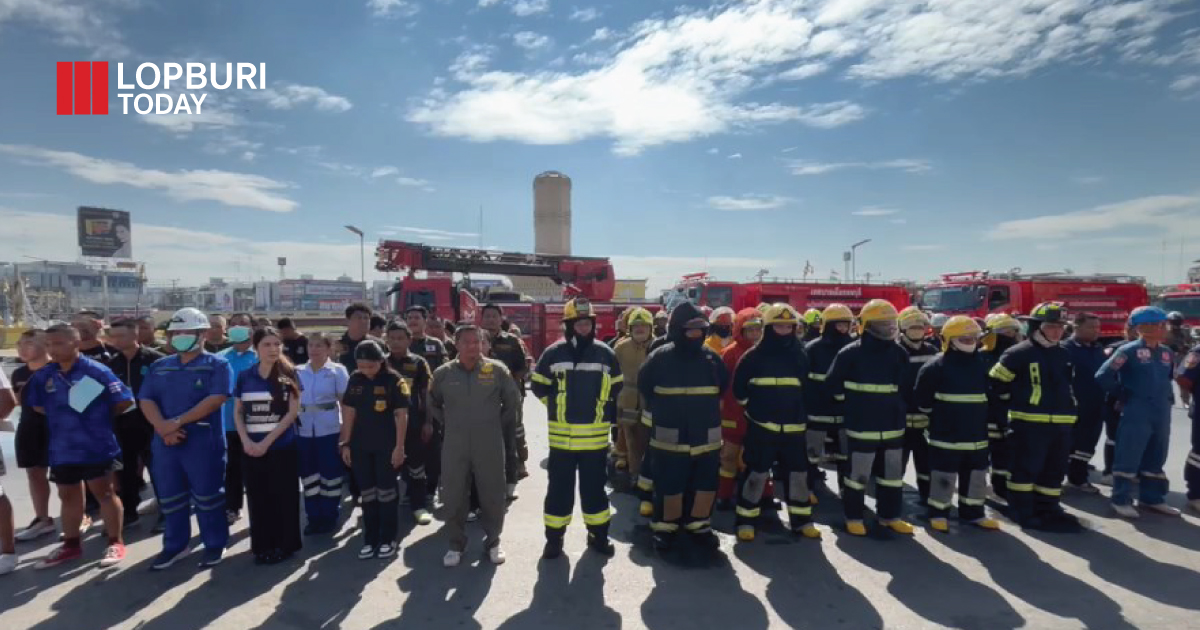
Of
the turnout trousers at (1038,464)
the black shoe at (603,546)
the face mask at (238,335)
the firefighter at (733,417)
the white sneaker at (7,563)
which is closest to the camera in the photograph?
the white sneaker at (7,563)

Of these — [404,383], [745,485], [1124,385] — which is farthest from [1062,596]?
[404,383]

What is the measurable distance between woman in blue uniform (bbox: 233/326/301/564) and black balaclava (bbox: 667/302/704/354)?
9.89 feet

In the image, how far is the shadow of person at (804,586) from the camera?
3607 mm

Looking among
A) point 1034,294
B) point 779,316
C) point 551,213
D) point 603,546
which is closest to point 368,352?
point 603,546

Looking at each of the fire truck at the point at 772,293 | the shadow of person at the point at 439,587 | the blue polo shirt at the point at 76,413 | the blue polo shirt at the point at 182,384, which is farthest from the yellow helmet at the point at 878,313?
the fire truck at the point at 772,293

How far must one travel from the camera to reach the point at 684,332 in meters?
4.43

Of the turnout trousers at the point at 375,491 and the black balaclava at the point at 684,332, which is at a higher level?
the black balaclava at the point at 684,332

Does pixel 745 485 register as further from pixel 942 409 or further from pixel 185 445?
pixel 185 445

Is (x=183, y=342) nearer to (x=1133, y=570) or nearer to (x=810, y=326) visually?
(x=810, y=326)

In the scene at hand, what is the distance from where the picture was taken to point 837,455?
6090 millimetres

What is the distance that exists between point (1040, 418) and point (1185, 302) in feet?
58.6

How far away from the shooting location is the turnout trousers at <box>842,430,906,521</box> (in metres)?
4.72

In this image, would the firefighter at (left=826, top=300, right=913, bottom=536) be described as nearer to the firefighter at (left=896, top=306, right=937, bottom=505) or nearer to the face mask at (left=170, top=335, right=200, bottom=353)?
the firefighter at (left=896, top=306, right=937, bottom=505)

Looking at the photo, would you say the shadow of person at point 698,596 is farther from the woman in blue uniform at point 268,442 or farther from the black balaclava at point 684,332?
the woman in blue uniform at point 268,442
